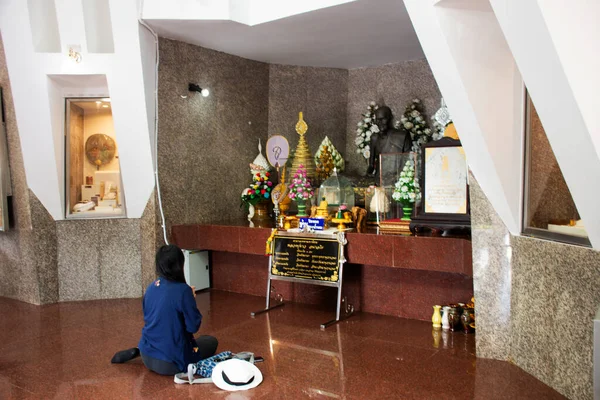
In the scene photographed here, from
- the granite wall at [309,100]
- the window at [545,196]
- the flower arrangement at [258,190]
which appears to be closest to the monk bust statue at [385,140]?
the granite wall at [309,100]

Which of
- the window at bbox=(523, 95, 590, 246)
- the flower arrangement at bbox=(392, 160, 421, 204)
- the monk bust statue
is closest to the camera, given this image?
the window at bbox=(523, 95, 590, 246)

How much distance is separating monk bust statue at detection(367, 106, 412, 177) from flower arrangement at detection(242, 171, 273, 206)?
59.6 inches

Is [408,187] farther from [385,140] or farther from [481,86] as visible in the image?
[385,140]

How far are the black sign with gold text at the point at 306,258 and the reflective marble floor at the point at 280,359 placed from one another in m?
0.49

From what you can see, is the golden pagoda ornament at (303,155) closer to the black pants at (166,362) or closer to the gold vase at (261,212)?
the gold vase at (261,212)

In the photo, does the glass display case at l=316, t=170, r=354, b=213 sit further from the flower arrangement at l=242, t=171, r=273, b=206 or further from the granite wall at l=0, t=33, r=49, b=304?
the granite wall at l=0, t=33, r=49, b=304

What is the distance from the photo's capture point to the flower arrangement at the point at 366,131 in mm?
8156

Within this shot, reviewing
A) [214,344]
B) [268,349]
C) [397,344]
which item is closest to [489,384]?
[397,344]

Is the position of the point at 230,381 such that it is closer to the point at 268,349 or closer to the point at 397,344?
the point at 268,349

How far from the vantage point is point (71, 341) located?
5320 mm

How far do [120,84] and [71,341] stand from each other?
2.97 meters

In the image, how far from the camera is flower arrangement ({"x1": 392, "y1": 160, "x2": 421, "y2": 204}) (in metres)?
5.95

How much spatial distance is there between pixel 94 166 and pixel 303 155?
286 cm

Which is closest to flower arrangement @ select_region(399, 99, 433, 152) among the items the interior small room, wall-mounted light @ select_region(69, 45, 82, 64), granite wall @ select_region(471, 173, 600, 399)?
the interior small room
